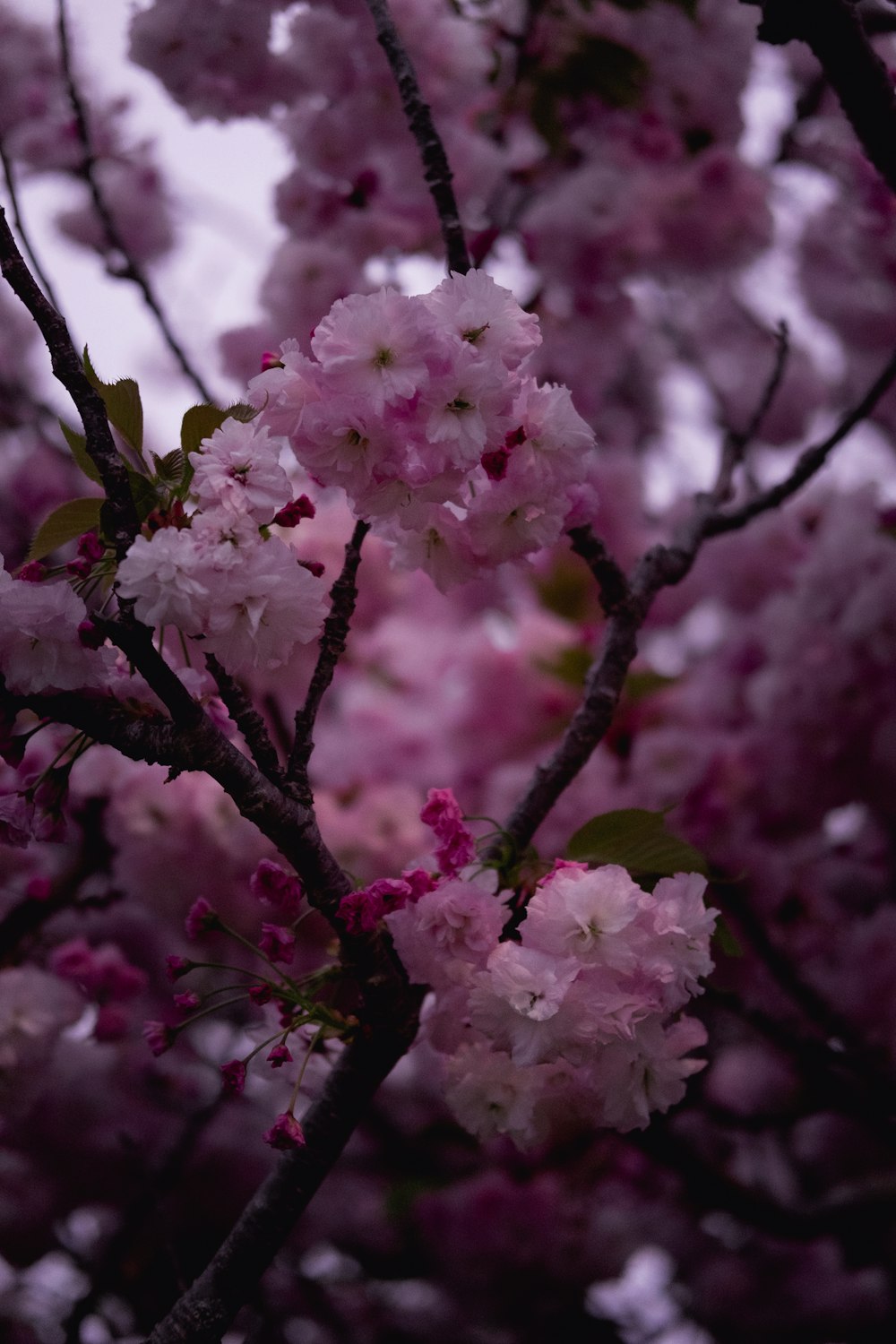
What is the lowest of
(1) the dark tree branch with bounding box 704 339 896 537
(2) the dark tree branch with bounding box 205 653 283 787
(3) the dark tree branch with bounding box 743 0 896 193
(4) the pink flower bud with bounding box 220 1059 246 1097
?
(4) the pink flower bud with bounding box 220 1059 246 1097

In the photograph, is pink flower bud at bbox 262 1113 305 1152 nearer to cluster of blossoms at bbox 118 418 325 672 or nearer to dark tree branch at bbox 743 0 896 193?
cluster of blossoms at bbox 118 418 325 672

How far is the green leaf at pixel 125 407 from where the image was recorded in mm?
834

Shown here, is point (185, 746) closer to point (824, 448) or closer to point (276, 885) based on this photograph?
point (276, 885)

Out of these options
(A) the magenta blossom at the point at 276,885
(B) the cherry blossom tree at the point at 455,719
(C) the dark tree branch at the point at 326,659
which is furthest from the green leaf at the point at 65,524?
(A) the magenta blossom at the point at 276,885

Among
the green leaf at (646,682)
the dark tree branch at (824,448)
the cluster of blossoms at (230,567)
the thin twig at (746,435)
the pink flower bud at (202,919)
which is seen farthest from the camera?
the green leaf at (646,682)

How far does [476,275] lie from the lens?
0.77 m

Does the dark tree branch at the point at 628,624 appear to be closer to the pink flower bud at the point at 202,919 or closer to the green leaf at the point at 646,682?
the pink flower bud at the point at 202,919

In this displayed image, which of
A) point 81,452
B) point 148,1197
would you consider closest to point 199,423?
point 81,452

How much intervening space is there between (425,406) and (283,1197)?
64cm

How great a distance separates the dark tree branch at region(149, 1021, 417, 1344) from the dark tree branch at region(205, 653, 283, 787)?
9.7 inches

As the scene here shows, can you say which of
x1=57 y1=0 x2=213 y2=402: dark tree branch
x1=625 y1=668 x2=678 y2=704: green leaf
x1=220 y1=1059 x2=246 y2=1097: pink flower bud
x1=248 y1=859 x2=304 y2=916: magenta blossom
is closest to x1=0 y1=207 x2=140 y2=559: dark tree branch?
x1=248 y1=859 x2=304 y2=916: magenta blossom

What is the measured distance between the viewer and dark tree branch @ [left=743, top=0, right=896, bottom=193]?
1065 mm

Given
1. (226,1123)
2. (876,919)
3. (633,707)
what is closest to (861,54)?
(633,707)

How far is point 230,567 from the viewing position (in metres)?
Result: 0.71
